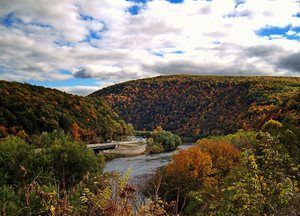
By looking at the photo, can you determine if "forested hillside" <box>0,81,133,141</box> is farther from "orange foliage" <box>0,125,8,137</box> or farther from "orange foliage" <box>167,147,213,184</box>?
"orange foliage" <box>167,147,213,184</box>

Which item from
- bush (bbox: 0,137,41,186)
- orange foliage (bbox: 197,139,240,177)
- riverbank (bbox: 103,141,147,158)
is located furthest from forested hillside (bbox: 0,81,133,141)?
orange foliage (bbox: 197,139,240,177)

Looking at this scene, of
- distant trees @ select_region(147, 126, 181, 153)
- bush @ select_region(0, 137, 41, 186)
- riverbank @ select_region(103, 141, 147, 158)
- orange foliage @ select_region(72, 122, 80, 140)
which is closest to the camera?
bush @ select_region(0, 137, 41, 186)

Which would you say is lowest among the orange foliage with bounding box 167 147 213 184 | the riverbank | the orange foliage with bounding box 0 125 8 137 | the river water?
the riverbank

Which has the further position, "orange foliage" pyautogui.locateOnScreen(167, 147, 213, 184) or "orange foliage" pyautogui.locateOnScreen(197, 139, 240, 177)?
"orange foliage" pyautogui.locateOnScreen(197, 139, 240, 177)

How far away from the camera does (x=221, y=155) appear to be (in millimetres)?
46812

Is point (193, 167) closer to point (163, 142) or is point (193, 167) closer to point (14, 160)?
point (14, 160)

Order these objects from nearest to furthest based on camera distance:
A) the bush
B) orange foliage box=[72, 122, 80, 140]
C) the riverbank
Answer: the bush, the riverbank, orange foliage box=[72, 122, 80, 140]

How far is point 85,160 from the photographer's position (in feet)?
132

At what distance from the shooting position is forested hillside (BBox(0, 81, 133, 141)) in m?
90.8

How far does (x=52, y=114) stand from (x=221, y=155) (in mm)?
64493

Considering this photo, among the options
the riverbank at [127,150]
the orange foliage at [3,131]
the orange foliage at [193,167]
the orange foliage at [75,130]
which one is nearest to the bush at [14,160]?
→ the orange foliage at [193,167]

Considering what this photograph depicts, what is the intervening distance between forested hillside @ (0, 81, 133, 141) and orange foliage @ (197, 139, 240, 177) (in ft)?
159

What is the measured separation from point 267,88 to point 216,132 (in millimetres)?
38679

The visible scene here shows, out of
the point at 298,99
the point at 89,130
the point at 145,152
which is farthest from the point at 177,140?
the point at 298,99
